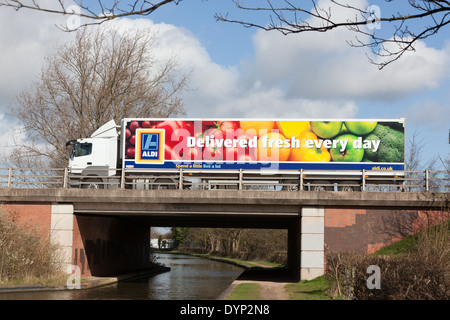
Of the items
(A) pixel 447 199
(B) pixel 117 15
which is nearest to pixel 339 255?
(A) pixel 447 199

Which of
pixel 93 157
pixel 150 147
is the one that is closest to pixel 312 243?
pixel 150 147

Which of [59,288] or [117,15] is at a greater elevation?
[117,15]

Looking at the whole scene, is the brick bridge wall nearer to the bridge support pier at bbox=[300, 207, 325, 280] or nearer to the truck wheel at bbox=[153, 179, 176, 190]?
the truck wheel at bbox=[153, 179, 176, 190]

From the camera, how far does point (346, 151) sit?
26906mm

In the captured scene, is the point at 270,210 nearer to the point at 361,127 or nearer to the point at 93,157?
the point at 361,127

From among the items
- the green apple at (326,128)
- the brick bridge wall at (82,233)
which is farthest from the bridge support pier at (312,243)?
the brick bridge wall at (82,233)

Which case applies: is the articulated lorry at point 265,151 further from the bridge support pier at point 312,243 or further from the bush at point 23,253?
the bush at point 23,253

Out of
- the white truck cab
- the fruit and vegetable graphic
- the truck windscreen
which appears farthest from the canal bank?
the truck windscreen

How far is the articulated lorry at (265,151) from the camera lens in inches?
1056

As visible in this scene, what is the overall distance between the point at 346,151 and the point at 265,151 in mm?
3876

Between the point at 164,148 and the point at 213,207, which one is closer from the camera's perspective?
the point at 213,207

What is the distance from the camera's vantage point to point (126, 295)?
882 inches

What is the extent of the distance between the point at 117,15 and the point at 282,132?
21540 mm
